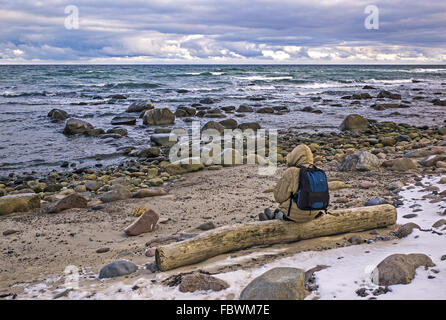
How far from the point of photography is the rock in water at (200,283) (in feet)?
12.9

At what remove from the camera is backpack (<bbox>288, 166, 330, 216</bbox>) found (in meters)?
4.57

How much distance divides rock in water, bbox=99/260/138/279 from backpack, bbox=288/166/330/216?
205 centimetres

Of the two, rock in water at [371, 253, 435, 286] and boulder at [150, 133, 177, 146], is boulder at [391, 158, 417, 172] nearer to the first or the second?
rock in water at [371, 253, 435, 286]

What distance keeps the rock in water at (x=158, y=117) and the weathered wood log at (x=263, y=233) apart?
13.7 m

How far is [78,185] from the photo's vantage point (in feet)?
29.6

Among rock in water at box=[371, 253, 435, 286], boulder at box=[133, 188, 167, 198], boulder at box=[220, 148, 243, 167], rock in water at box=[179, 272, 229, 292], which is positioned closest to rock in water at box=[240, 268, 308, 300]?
rock in water at box=[179, 272, 229, 292]

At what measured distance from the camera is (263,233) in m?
4.98

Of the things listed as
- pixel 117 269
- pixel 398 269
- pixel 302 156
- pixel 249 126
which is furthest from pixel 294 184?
pixel 249 126

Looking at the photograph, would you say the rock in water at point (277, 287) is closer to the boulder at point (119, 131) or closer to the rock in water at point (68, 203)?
the rock in water at point (68, 203)

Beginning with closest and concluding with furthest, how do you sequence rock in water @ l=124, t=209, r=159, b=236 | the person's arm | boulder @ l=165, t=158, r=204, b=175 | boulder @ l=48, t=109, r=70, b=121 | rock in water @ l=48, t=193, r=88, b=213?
1. the person's arm
2. rock in water @ l=124, t=209, r=159, b=236
3. rock in water @ l=48, t=193, r=88, b=213
4. boulder @ l=165, t=158, r=204, b=175
5. boulder @ l=48, t=109, r=70, b=121

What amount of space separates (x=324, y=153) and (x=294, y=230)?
6.78 m

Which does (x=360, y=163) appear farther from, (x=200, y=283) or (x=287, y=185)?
(x=200, y=283)
